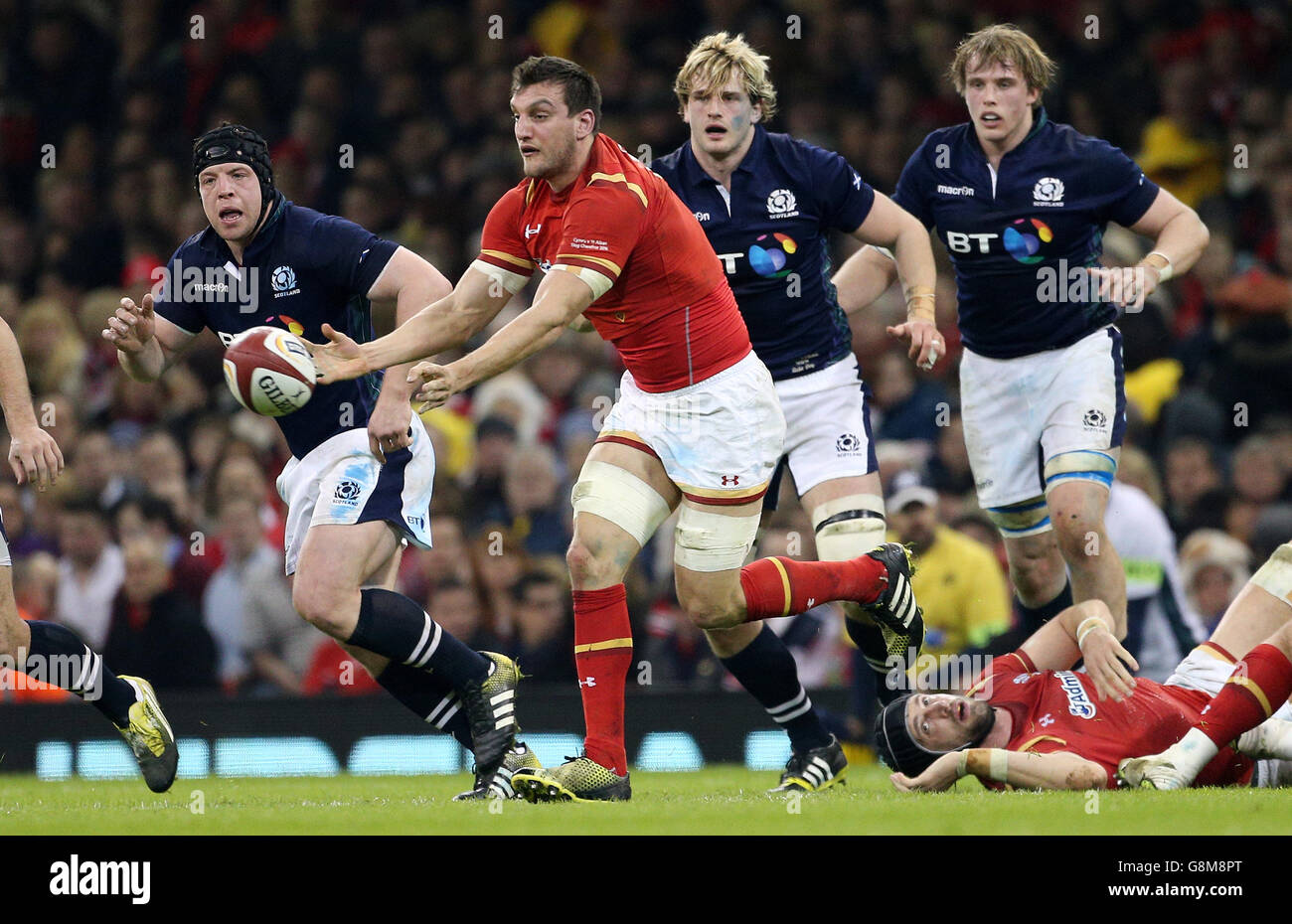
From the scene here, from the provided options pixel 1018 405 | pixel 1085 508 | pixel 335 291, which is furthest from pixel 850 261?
pixel 335 291

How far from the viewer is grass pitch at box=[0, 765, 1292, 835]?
17.9ft

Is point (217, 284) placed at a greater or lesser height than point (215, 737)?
greater

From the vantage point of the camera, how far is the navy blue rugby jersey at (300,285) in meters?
7.11

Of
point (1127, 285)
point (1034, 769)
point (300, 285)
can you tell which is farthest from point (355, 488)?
point (1127, 285)

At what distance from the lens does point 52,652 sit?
6852 millimetres

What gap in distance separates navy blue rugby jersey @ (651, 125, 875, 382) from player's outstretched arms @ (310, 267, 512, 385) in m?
1.19

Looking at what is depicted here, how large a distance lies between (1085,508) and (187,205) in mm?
8994

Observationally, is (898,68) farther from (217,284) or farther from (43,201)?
(217,284)

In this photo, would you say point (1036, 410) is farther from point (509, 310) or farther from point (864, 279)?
point (509, 310)

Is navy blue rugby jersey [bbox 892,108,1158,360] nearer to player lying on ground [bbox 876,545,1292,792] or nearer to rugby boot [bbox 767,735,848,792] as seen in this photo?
player lying on ground [bbox 876,545,1292,792]

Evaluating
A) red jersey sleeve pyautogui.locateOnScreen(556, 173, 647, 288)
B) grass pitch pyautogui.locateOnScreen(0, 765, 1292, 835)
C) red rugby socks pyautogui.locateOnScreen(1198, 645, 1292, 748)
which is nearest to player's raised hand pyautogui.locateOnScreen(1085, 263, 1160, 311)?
red rugby socks pyautogui.locateOnScreen(1198, 645, 1292, 748)

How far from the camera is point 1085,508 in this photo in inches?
297
